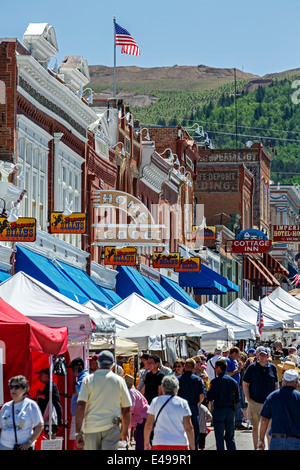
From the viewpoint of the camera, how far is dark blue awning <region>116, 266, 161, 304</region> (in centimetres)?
3800

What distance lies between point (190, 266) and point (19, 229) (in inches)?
791

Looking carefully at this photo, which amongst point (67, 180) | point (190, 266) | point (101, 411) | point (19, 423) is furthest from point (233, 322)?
point (19, 423)

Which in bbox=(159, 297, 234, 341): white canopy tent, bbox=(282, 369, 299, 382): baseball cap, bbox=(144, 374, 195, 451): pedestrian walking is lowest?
bbox=(144, 374, 195, 451): pedestrian walking

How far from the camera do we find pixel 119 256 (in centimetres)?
3503

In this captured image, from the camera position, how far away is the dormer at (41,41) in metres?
28.2

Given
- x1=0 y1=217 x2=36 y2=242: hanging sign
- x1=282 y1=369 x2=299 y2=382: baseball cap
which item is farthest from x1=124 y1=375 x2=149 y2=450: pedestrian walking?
x1=0 y1=217 x2=36 y2=242: hanging sign

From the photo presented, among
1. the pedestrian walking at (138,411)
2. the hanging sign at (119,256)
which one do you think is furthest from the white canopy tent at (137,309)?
the pedestrian walking at (138,411)

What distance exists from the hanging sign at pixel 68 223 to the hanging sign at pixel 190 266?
15004 millimetres

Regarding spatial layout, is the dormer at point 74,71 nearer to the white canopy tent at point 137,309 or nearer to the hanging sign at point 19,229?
the white canopy tent at point 137,309

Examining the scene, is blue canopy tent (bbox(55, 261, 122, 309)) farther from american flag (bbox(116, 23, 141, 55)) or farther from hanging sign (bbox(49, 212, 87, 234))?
american flag (bbox(116, 23, 141, 55))

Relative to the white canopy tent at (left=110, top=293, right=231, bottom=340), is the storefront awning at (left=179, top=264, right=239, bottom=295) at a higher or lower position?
higher

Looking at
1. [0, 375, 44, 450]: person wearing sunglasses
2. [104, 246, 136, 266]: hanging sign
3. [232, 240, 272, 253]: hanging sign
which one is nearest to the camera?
[0, 375, 44, 450]: person wearing sunglasses

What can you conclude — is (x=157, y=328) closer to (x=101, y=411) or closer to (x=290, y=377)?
(x=290, y=377)

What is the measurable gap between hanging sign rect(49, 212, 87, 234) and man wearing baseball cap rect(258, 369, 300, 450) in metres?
15.5
